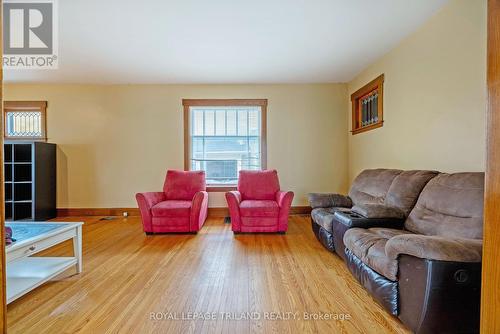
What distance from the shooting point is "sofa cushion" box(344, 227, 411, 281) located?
60.4 inches

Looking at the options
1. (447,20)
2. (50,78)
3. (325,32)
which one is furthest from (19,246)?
(447,20)

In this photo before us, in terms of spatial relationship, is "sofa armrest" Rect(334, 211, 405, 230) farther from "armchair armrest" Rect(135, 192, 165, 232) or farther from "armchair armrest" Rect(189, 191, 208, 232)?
"armchair armrest" Rect(135, 192, 165, 232)

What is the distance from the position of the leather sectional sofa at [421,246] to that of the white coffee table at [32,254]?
251 cm

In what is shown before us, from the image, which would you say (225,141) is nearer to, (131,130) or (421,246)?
(131,130)

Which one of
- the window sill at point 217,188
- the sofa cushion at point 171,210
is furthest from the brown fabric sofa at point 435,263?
the window sill at point 217,188

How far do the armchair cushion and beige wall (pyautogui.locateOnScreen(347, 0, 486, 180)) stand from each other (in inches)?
113

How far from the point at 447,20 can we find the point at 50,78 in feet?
19.1

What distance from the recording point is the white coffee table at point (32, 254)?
1714mm

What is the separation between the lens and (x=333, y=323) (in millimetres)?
1555

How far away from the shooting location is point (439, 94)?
239 cm

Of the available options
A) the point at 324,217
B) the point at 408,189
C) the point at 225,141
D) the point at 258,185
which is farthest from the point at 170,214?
the point at 408,189

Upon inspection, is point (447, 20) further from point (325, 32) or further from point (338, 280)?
point (338, 280)

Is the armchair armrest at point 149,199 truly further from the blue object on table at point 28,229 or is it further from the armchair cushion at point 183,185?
the blue object on table at point 28,229

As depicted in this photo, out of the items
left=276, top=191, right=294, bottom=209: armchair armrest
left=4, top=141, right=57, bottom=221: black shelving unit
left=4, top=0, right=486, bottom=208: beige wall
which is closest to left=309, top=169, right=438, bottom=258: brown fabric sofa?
left=276, top=191, right=294, bottom=209: armchair armrest
